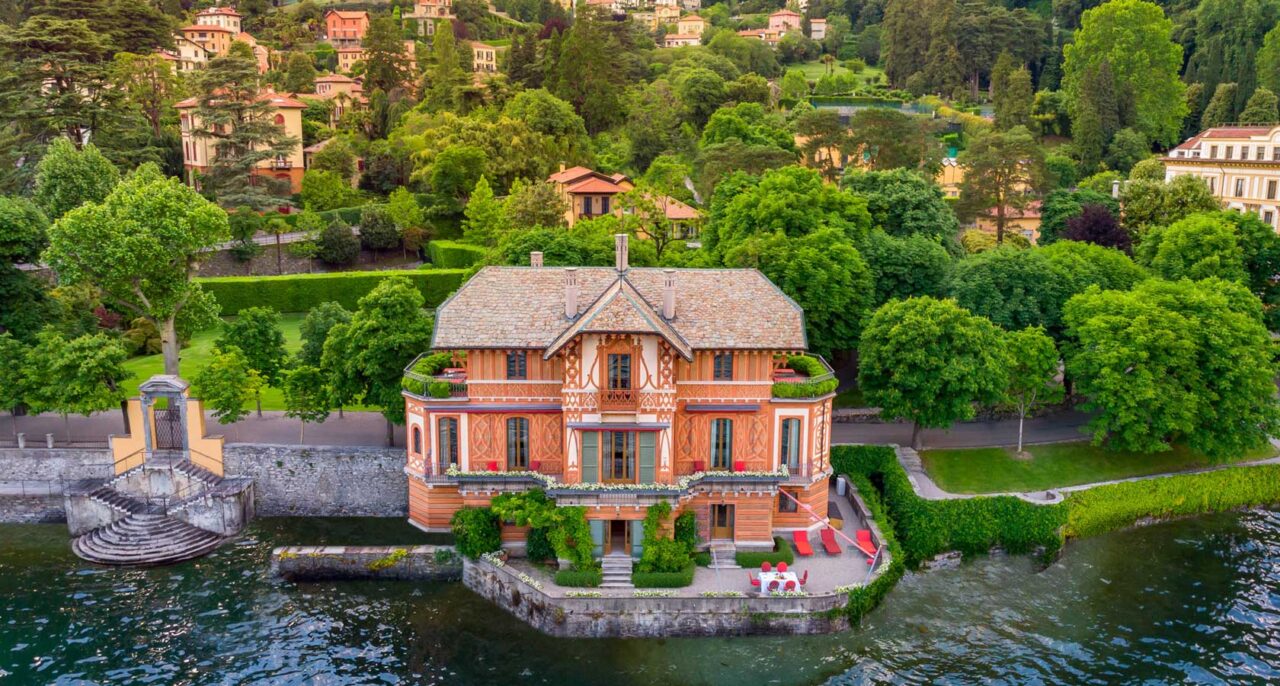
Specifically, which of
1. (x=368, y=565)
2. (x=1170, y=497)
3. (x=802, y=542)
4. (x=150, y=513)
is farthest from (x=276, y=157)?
(x=1170, y=497)

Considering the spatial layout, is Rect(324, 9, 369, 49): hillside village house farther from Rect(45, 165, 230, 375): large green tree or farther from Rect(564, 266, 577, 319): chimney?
Rect(564, 266, 577, 319): chimney

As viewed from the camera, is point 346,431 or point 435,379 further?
point 346,431

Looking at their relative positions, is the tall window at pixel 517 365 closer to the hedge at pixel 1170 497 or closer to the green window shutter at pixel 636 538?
the green window shutter at pixel 636 538

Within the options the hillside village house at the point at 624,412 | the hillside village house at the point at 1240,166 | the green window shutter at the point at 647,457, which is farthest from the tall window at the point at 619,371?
the hillside village house at the point at 1240,166

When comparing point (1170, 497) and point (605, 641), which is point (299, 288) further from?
point (1170, 497)

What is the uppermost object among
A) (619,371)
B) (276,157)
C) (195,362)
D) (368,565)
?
(276,157)

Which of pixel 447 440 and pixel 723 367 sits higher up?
pixel 723 367

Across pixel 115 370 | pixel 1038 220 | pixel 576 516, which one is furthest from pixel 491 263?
pixel 1038 220
